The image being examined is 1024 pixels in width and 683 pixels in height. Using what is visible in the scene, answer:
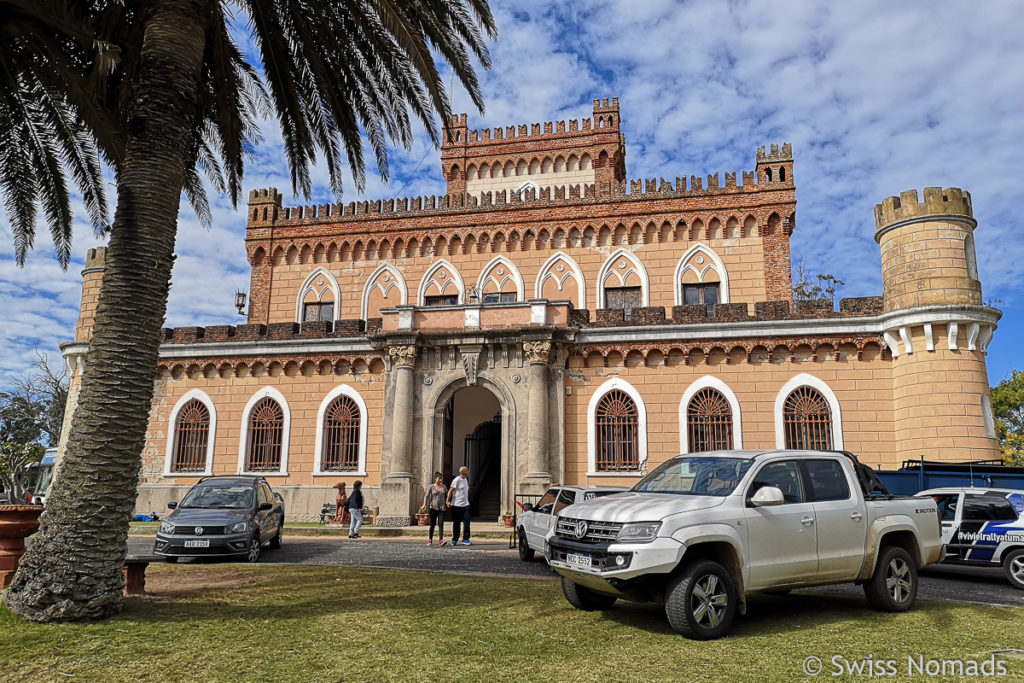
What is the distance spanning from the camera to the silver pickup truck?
6.48 metres

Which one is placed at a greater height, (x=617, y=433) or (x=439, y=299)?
(x=439, y=299)

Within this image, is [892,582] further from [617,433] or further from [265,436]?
[265,436]

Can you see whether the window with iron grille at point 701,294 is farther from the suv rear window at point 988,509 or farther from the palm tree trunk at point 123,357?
the palm tree trunk at point 123,357

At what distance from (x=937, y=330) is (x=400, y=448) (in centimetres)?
1568

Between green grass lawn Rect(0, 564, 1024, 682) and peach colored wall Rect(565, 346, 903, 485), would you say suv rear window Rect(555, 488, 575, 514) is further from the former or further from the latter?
peach colored wall Rect(565, 346, 903, 485)

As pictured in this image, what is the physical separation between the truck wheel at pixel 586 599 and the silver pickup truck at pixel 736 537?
1cm

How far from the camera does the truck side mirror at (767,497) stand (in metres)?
6.87

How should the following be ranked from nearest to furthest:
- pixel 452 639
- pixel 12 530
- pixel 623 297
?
pixel 452 639 < pixel 12 530 < pixel 623 297

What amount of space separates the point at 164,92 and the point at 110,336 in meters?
2.81

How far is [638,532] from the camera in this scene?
6531 millimetres

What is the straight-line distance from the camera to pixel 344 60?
11.3 m

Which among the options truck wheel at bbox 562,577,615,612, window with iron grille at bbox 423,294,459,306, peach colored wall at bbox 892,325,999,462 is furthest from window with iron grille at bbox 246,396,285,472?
peach colored wall at bbox 892,325,999,462

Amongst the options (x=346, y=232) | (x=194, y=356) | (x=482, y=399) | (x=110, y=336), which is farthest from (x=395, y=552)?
(x=346, y=232)

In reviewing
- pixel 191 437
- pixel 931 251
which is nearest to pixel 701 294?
pixel 931 251
